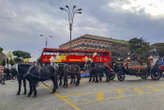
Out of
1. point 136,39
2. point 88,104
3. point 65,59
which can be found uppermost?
point 136,39

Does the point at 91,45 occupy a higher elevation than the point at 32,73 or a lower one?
higher

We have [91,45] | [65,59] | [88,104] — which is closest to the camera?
[88,104]

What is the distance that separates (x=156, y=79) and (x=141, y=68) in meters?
1.88

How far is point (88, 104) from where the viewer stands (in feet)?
16.1

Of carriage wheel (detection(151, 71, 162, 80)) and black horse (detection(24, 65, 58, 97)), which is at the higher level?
black horse (detection(24, 65, 58, 97))

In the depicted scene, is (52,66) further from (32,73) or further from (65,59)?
(65,59)

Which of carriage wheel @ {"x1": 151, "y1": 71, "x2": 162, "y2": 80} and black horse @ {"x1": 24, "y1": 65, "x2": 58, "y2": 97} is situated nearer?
black horse @ {"x1": 24, "y1": 65, "x2": 58, "y2": 97}

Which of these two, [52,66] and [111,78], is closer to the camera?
[52,66]

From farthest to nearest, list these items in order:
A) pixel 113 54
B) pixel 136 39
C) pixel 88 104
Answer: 1. pixel 113 54
2. pixel 136 39
3. pixel 88 104

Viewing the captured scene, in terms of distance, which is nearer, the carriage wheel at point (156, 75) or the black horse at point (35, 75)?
the black horse at point (35, 75)

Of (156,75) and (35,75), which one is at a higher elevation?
(35,75)

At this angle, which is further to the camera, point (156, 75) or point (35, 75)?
point (156, 75)

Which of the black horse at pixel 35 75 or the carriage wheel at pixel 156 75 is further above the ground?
the black horse at pixel 35 75

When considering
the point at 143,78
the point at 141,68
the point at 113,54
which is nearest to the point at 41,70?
the point at 141,68
